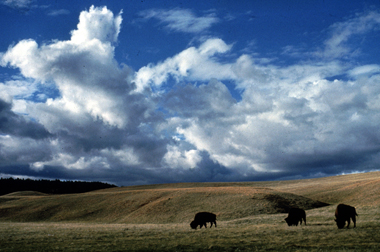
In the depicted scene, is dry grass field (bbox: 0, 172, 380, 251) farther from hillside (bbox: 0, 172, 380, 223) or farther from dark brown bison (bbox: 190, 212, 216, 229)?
dark brown bison (bbox: 190, 212, 216, 229)

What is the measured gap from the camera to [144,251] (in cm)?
1956

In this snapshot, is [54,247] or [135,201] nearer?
[54,247]

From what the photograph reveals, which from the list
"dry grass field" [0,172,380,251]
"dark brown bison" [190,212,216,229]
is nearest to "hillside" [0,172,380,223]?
"dry grass field" [0,172,380,251]

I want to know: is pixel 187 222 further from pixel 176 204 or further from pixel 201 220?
pixel 201 220

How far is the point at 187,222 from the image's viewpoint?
162 feet

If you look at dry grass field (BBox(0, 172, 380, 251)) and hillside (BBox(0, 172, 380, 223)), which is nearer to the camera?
dry grass field (BBox(0, 172, 380, 251))

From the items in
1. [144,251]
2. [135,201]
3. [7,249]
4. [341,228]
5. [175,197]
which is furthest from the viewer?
[135,201]

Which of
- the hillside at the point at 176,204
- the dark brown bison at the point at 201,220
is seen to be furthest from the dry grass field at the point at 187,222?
the dark brown bison at the point at 201,220

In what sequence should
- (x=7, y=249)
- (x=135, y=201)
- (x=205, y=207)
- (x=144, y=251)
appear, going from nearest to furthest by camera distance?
(x=144, y=251)
(x=7, y=249)
(x=205, y=207)
(x=135, y=201)

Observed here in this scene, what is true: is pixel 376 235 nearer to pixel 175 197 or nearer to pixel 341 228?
pixel 341 228

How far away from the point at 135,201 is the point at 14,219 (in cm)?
2862

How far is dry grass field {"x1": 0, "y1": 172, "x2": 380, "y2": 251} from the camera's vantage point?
2159 centimetres

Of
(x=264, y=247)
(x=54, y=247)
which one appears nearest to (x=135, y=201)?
(x=54, y=247)

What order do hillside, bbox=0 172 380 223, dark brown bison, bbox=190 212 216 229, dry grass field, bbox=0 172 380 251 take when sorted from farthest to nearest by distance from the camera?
1. hillside, bbox=0 172 380 223
2. dark brown bison, bbox=190 212 216 229
3. dry grass field, bbox=0 172 380 251
